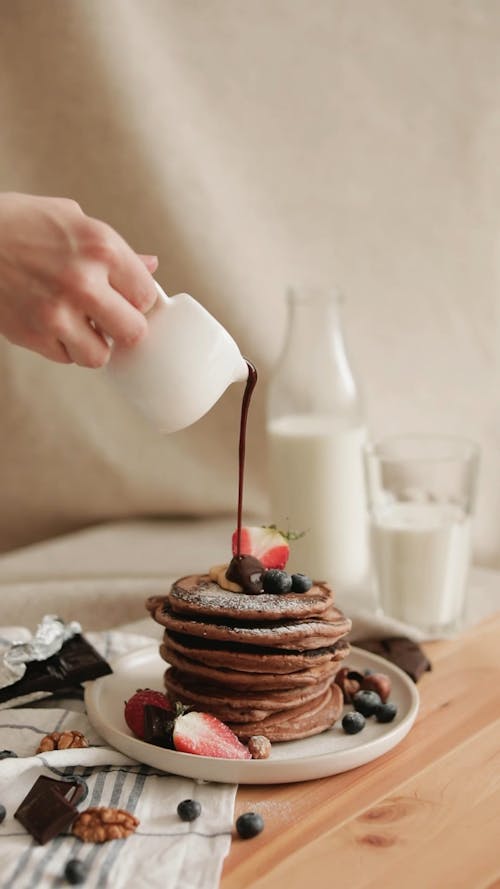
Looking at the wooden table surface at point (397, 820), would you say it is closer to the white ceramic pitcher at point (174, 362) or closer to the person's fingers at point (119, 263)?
the white ceramic pitcher at point (174, 362)

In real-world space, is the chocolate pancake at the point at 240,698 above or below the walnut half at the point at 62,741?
above

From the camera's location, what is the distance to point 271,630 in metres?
1.48

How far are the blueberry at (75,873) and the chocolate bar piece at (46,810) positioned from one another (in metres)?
0.09

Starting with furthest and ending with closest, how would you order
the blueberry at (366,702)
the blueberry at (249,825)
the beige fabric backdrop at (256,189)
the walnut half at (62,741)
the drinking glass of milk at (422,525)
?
the beige fabric backdrop at (256,189) < the drinking glass of milk at (422,525) < the blueberry at (366,702) < the walnut half at (62,741) < the blueberry at (249,825)

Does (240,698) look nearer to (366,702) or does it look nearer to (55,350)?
(366,702)

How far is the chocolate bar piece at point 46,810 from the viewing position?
4.17 ft

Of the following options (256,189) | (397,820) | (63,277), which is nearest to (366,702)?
(397,820)

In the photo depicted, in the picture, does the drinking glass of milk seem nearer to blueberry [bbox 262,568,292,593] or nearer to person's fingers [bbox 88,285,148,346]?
blueberry [bbox 262,568,292,593]

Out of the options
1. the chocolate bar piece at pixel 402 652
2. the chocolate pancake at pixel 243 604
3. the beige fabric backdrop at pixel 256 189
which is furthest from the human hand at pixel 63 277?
the beige fabric backdrop at pixel 256 189

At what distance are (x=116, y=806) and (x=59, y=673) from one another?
36cm

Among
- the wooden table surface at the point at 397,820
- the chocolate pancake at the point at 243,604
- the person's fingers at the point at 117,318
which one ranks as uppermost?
the person's fingers at the point at 117,318

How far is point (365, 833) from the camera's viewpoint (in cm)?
131

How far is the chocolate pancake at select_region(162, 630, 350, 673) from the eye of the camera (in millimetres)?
1478

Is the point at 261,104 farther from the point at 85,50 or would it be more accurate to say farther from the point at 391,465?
the point at 391,465
